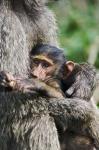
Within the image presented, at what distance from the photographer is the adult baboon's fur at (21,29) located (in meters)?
8.18

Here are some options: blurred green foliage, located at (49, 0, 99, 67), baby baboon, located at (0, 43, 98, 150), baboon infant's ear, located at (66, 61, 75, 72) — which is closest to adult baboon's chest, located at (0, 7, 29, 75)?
baby baboon, located at (0, 43, 98, 150)

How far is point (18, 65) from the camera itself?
8.23 metres

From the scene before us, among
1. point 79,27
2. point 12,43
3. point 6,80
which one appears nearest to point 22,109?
point 6,80

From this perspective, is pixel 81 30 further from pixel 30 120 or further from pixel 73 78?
pixel 30 120

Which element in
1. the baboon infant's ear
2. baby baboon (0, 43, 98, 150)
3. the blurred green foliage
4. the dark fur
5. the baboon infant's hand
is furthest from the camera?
the blurred green foliage


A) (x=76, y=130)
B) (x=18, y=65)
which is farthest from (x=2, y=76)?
(x=76, y=130)

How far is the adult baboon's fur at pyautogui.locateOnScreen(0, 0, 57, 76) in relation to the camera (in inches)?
322

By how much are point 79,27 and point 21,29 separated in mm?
7034

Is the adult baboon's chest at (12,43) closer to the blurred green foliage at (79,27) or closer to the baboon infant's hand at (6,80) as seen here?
the baboon infant's hand at (6,80)

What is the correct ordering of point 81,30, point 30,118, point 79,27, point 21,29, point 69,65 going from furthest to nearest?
point 79,27
point 81,30
point 69,65
point 21,29
point 30,118

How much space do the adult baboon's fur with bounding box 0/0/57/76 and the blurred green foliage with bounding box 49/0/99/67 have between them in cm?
421

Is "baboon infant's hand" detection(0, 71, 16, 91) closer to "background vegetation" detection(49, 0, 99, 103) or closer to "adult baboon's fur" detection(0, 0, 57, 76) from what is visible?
"adult baboon's fur" detection(0, 0, 57, 76)

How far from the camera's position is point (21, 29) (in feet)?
27.4

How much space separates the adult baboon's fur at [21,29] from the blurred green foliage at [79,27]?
13.8 feet
